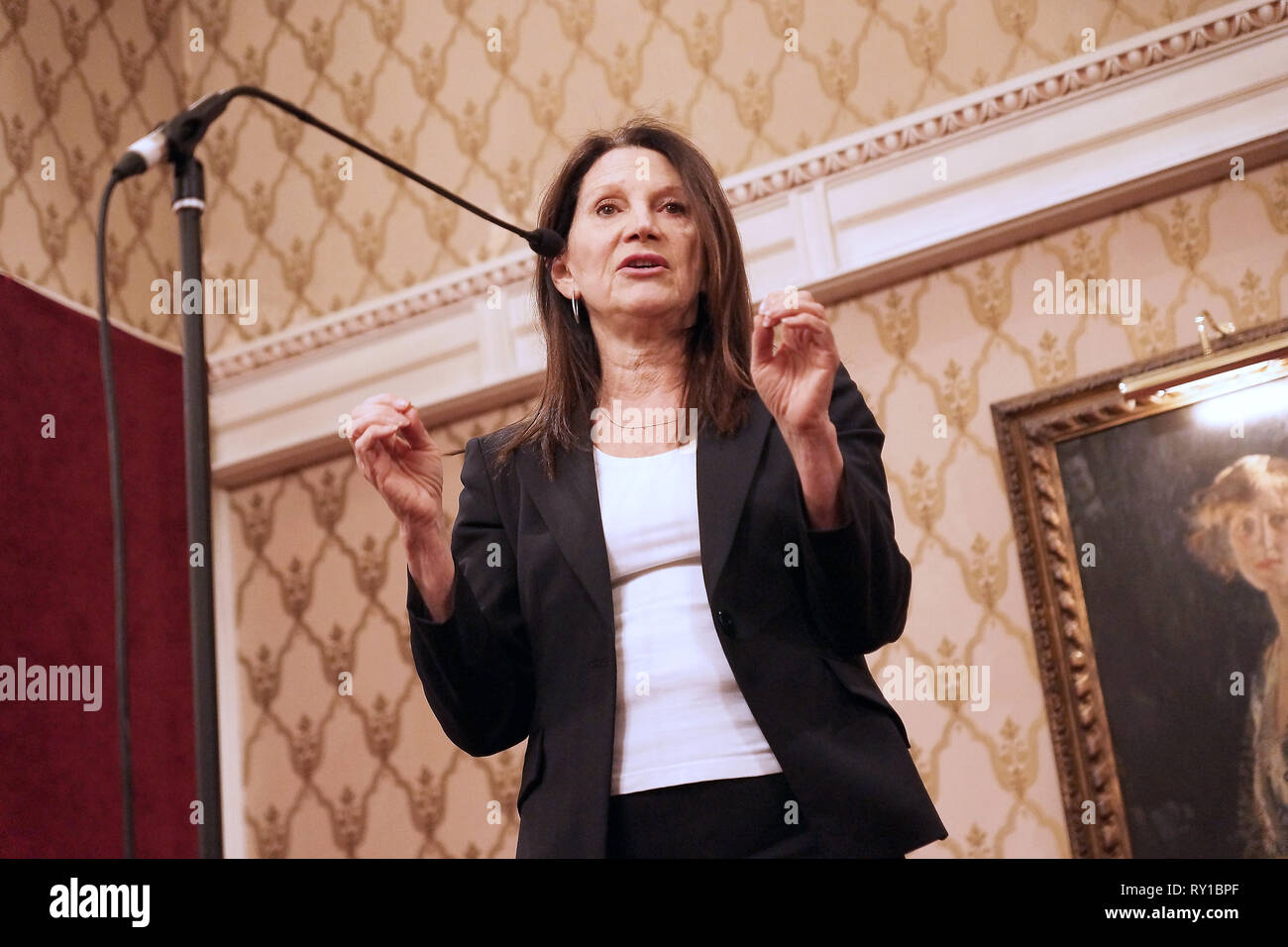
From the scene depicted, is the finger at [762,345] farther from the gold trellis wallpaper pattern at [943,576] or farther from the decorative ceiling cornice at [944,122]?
the decorative ceiling cornice at [944,122]

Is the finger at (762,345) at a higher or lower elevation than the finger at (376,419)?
higher

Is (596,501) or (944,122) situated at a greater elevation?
(944,122)

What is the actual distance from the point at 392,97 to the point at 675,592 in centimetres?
281

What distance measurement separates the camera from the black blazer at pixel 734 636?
1.25 metres

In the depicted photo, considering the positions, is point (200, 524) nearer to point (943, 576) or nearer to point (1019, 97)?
point (943, 576)

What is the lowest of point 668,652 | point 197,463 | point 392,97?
point 668,652

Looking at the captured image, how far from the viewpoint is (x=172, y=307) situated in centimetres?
388

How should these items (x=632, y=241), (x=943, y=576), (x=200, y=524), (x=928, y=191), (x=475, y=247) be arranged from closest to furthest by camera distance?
(x=200, y=524) < (x=632, y=241) < (x=943, y=576) < (x=928, y=191) < (x=475, y=247)

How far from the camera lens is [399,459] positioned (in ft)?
4.41

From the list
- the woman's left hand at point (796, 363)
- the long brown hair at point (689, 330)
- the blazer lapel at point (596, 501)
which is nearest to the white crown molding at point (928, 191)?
the long brown hair at point (689, 330)

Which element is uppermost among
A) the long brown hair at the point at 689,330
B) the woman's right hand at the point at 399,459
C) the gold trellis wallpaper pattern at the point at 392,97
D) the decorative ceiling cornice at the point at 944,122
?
the gold trellis wallpaper pattern at the point at 392,97

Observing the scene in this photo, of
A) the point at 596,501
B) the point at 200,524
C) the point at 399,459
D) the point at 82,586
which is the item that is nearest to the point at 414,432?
the point at 399,459

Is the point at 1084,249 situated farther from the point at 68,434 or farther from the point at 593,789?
the point at 68,434
